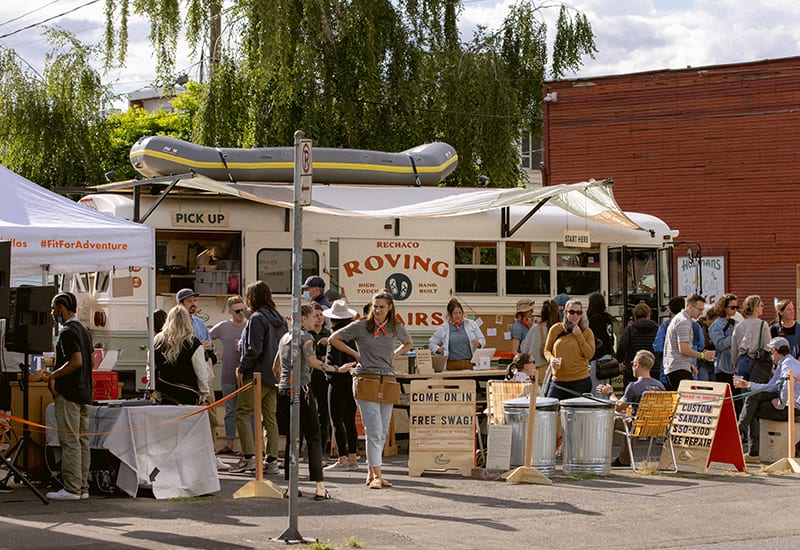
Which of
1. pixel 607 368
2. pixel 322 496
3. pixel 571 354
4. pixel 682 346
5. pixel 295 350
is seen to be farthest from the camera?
pixel 607 368

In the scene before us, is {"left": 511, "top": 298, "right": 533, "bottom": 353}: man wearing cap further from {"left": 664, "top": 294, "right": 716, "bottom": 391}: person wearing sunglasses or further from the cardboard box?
the cardboard box

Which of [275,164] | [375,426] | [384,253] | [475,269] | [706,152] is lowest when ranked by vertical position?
[375,426]

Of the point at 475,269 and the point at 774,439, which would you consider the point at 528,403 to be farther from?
the point at 475,269

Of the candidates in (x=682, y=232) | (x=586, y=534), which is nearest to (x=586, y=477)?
(x=586, y=534)

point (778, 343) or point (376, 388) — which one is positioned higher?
point (778, 343)

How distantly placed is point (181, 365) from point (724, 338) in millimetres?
7194

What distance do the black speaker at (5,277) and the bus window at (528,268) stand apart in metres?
9.22

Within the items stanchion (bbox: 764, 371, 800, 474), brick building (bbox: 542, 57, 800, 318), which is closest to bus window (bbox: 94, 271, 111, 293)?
stanchion (bbox: 764, 371, 800, 474)

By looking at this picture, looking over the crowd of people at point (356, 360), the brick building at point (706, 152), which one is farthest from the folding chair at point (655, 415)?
the brick building at point (706, 152)

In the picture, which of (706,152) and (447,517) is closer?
(447,517)

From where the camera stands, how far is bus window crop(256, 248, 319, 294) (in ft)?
57.6

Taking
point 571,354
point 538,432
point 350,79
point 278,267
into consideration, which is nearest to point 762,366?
point 571,354

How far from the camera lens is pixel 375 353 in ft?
40.6

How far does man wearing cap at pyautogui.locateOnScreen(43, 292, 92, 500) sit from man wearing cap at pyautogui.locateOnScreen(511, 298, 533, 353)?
23.2ft
